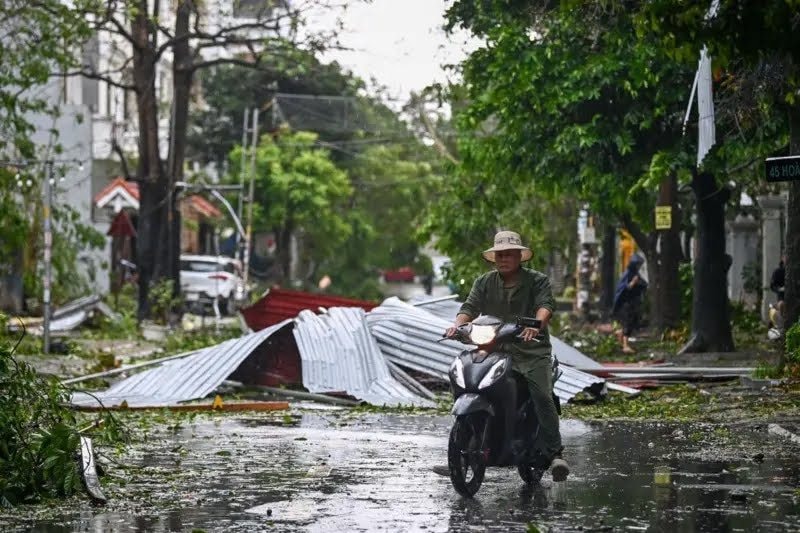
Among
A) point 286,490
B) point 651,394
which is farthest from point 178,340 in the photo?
point 286,490

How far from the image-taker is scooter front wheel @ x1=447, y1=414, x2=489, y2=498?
1091 cm

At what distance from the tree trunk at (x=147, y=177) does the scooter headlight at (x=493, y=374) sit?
2963cm

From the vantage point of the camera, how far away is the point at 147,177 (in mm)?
41031

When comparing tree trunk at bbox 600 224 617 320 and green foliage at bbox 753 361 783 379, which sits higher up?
tree trunk at bbox 600 224 617 320

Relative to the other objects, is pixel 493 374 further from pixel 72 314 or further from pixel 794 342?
pixel 72 314

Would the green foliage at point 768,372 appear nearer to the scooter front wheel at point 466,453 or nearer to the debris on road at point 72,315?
the scooter front wheel at point 466,453

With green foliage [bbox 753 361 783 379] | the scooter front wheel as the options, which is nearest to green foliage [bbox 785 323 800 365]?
green foliage [bbox 753 361 783 379]

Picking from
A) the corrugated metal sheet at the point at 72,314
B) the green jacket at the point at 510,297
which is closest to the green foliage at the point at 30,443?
the green jacket at the point at 510,297

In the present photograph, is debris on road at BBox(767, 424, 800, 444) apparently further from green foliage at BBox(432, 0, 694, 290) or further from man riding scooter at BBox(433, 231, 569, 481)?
green foliage at BBox(432, 0, 694, 290)

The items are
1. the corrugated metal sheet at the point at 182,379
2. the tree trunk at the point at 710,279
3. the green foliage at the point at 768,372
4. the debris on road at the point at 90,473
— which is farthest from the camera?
the tree trunk at the point at 710,279

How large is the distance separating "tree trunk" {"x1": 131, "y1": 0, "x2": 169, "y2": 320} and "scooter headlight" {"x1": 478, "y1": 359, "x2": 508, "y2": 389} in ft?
97.2

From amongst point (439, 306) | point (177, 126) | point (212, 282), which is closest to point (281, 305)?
point (439, 306)

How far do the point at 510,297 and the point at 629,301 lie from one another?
821 inches

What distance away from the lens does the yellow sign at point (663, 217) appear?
94.9ft
